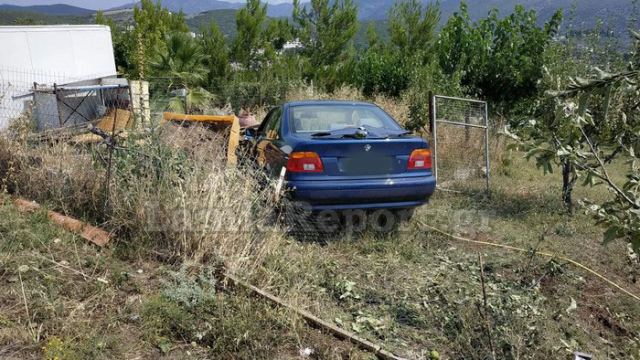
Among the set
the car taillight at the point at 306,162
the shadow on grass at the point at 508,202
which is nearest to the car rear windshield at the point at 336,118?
the car taillight at the point at 306,162

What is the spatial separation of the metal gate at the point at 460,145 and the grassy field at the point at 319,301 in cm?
342

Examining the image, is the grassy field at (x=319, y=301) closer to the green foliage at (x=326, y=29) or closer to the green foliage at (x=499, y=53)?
the green foliage at (x=499, y=53)

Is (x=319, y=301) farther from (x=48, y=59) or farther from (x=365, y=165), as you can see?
(x=48, y=59)

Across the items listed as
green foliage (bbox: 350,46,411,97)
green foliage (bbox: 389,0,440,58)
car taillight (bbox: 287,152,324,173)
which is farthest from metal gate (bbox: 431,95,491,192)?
green foliage (bbox: 389,0,440,58)

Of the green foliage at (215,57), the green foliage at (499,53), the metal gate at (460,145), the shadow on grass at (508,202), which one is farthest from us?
the green foliage at (215,57)

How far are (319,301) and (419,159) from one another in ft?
7.17

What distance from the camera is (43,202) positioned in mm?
5438

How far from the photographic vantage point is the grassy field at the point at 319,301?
335 centimetres

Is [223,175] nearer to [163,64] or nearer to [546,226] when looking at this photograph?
[546,226]

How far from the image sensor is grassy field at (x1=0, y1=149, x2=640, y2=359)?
335 centimetres

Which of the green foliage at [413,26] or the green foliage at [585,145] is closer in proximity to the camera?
the green foliage at [585,145]

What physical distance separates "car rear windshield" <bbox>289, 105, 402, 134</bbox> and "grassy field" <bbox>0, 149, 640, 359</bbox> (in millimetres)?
1309

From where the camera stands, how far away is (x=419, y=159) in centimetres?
544

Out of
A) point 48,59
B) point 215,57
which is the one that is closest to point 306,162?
point 48,59
